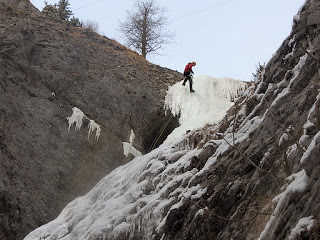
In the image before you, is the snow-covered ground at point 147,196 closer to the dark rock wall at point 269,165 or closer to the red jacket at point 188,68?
the dark rock wall at point 269,165

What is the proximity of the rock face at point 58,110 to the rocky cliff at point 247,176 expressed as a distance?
2314 millimetres

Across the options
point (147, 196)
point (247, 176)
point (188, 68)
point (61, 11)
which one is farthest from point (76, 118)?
point (61, 11)

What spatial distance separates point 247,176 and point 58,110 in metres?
8.71

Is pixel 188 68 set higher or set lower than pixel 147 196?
higher

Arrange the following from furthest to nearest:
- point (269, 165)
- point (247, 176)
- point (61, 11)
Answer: point (61, 11) → point (247, 176) → point (269, 165)

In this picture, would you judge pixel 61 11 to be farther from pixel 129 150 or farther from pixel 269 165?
pixel 269 165

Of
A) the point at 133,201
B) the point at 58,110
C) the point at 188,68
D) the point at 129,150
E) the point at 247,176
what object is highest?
the point at 188,68

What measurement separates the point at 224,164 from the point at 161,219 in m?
1.28

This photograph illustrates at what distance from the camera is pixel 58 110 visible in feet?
45.0

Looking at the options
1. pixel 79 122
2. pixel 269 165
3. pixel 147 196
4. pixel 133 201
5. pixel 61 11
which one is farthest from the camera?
pixel 61 11

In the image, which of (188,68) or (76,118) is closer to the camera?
(76,118)

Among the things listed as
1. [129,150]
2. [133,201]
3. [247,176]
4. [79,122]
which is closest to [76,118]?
[79,122]

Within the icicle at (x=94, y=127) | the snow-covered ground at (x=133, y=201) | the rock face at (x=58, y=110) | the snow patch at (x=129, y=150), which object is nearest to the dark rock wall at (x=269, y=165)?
the snow-covered ground at (x=133, y=201)

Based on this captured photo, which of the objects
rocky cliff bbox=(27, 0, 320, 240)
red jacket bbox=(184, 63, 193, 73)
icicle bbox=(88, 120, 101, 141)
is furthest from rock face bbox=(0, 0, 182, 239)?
rocky cliff bbox=(27, 0, 320, 240)
